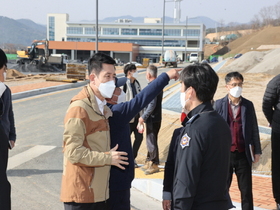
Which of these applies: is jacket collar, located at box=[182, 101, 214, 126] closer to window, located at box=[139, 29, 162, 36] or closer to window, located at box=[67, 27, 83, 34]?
window, located at box=[139, 29, 162, 36]

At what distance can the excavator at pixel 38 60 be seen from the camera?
39812 millimetres

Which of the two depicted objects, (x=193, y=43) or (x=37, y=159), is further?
(x=193, y=43)

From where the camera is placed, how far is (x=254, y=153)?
15.7 feet

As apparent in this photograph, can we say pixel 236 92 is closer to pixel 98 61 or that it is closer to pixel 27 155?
pixel 98 61

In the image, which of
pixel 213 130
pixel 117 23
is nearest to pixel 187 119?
pixel 213 130

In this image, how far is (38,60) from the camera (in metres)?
41.2

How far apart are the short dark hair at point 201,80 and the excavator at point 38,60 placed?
38567mm

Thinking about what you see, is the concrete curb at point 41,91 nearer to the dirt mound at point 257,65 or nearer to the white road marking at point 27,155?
the white road marking at point 27,155

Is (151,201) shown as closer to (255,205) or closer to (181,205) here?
(255,205)

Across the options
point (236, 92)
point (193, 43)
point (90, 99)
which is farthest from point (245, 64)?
point (193, 43)

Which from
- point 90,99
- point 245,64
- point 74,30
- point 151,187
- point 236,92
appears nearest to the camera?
point 90,99

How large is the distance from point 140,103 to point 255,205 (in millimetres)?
2864

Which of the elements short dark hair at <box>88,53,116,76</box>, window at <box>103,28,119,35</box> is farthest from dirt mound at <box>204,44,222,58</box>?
short dark hair at <box>88,53,116,76</box>

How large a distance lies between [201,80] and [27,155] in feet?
19.7
